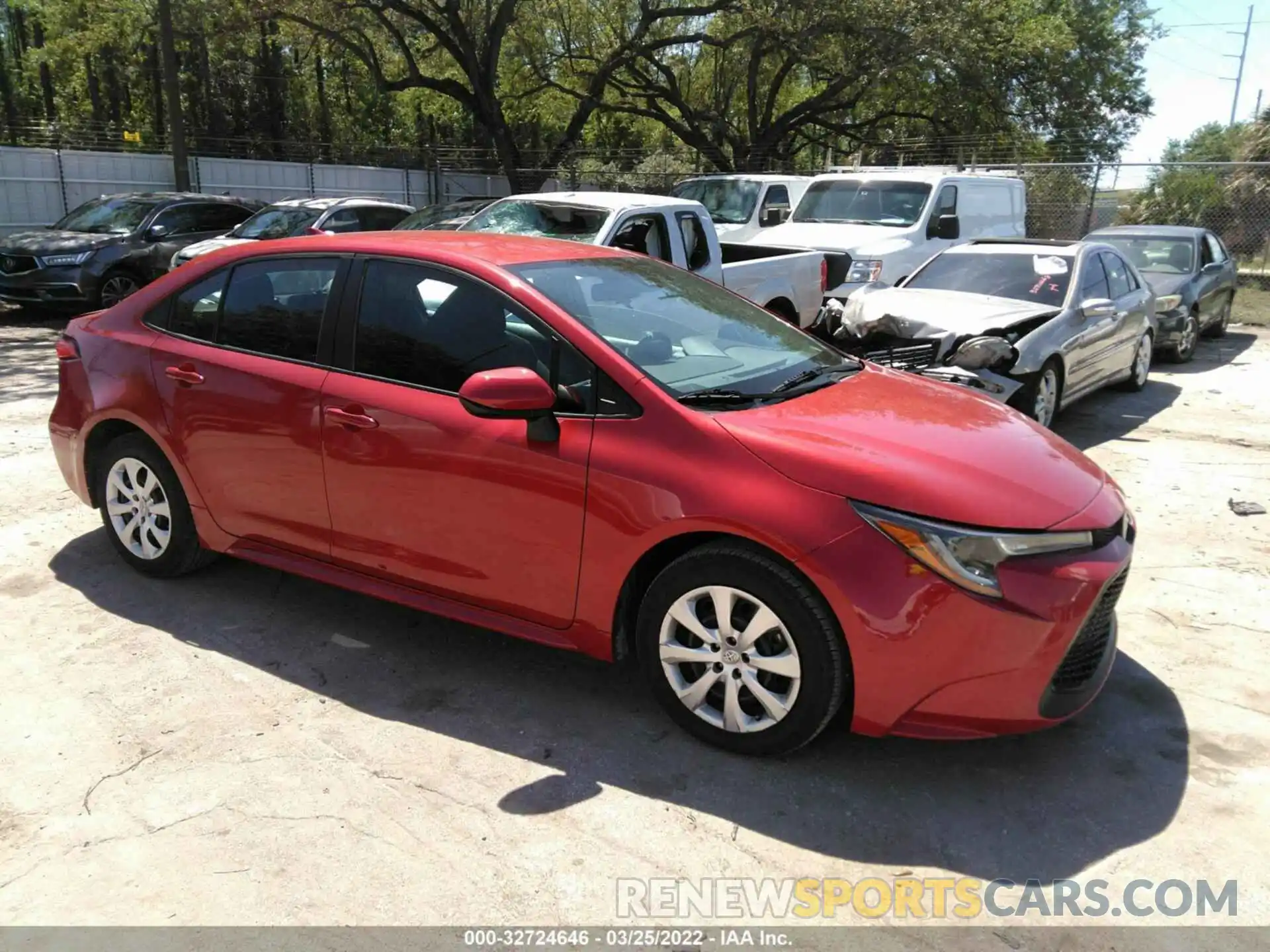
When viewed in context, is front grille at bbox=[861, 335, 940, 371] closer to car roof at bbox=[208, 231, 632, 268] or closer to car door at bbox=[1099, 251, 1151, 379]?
car door at bbox=[1099, 251, 1151, 379]

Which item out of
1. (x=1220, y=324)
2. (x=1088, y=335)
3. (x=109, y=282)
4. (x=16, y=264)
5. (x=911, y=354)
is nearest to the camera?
(x=911, y=354)

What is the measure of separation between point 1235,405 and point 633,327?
7994 mm

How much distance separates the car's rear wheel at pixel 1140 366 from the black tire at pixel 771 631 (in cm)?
777

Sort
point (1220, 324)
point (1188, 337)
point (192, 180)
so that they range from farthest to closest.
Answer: point (192, 180) → point (1220, 324) → point (1188, 337)

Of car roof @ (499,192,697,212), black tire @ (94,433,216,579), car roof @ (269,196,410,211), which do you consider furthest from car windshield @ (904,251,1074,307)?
car roof @ (269,196,410,211)

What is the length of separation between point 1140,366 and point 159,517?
893 cm

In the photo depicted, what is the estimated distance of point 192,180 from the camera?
20.2 m

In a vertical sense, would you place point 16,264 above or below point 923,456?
below

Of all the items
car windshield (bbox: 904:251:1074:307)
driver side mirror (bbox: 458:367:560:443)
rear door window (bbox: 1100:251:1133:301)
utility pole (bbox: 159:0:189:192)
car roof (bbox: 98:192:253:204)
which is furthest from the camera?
utility pole (bbox: 159:0:189:192)

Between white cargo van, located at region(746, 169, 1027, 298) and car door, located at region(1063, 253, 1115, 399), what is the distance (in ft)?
8.54

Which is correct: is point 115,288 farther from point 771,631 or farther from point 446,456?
point 771,631

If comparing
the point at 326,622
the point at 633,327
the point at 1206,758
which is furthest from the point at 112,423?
the point at 1206,758

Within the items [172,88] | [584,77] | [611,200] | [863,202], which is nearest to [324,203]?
[611,200]

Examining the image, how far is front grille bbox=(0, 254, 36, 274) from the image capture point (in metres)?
12.5
